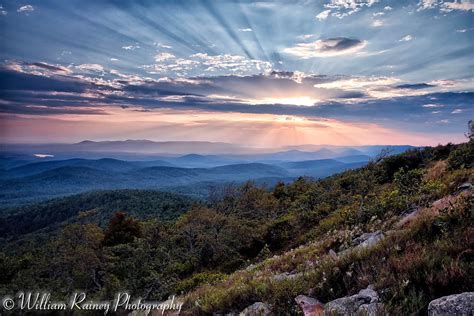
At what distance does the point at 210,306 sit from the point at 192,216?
30.4 meters

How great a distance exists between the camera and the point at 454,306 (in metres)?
3.65

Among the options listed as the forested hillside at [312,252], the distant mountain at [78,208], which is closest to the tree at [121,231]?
the forested hillside at [312,252]

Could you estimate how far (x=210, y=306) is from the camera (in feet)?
22.1

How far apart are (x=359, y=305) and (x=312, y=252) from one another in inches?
202

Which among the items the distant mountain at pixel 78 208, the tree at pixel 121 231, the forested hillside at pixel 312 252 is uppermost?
the forested hillside at pixel 312 252

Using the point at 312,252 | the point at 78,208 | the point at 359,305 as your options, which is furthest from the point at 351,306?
the point at 78,208

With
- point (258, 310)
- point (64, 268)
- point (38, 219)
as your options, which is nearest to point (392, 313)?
point (258, 310)

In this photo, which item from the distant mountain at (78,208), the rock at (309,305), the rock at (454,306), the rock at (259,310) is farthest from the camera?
the distant mountain at (78,208)

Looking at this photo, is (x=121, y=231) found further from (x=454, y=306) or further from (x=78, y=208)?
(x=78, y=208)

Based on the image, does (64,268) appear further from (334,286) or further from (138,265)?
(334,286)

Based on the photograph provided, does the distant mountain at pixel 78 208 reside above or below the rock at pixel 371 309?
below

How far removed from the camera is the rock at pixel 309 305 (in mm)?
4809

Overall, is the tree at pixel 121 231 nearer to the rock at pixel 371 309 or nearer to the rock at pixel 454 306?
the rock at pixel 371 309

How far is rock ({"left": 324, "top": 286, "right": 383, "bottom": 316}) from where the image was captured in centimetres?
427
